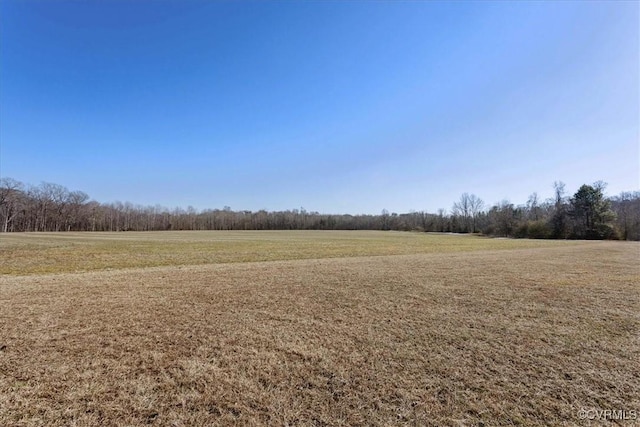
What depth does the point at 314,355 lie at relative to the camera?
4.43m

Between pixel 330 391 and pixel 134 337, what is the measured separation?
3.77m

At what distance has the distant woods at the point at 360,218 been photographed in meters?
54.6

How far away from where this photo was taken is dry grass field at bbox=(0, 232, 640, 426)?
3.12 metres

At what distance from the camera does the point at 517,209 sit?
262 ft

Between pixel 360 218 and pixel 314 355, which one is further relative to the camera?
pixel 360 218

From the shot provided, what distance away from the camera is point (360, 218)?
→ 454 ft

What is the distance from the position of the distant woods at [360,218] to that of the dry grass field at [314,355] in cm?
6343

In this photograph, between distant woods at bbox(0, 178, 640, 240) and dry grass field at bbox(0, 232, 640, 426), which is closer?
dry grass field at bbox(0, 232, 640, 426)

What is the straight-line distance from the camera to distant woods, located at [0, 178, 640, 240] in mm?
54562

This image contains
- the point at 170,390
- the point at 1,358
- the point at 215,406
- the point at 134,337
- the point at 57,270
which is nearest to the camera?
the point at 215,406

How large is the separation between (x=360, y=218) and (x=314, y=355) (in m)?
136

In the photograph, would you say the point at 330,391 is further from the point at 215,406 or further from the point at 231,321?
the point at 231,321

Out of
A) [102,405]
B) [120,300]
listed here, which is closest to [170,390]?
[102,405]

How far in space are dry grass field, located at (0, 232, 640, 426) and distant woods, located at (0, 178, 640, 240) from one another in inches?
2497
